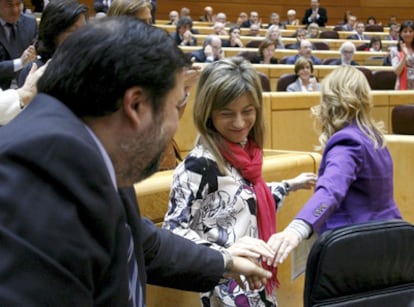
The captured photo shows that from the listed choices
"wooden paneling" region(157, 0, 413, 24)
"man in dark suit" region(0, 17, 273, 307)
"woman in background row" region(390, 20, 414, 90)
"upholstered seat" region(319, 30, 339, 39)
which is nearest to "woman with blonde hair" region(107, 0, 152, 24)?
"man in dark suit" region(0, 17, 273, 307)

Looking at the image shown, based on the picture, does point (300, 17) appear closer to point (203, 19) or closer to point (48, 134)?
point (203, 19)

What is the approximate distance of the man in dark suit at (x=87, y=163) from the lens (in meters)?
0.65

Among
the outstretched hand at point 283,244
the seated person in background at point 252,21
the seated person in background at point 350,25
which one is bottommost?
the seated person in background at point 350,25

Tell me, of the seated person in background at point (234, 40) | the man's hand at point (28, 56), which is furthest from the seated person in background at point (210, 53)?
the man's hand at point (28, 56)

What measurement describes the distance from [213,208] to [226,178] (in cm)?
8

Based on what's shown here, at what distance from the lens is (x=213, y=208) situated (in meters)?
1.60

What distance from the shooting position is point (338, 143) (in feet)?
6.35

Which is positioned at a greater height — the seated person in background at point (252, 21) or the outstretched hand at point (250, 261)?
the outstretched hand at point (250, 261)

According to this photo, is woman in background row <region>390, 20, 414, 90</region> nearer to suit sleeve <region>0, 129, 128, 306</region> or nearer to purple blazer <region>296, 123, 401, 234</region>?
purple blazer <region>296, 123, 401, 234</region>

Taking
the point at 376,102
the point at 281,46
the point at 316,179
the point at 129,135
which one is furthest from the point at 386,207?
the point at 281,46

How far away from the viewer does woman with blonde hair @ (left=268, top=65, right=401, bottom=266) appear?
5.74ft

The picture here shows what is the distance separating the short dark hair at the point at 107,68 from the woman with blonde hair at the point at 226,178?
0.78m

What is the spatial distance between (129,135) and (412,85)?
5681 millimetres

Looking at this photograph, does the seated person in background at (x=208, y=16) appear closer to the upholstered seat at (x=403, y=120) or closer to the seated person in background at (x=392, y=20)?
the seated person in background at (x=392, y=20)
